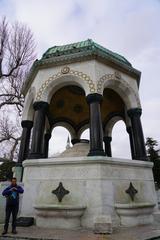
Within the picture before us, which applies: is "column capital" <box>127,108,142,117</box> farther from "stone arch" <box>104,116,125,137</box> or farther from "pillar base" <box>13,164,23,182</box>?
"pillar base" <box>13,164,23,182</box>

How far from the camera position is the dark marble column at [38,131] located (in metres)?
7.02

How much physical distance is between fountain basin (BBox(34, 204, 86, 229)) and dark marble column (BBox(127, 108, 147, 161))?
3.29m

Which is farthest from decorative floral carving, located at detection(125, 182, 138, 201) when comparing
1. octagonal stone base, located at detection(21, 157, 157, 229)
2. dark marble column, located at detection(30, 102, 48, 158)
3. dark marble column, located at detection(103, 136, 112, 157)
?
dark marble column, located at detection(103, 136, 112, 157)

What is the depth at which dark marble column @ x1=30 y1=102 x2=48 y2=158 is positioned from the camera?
702 centimetres

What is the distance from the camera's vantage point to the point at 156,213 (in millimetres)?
7145

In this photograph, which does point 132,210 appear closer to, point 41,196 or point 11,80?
point 41,196

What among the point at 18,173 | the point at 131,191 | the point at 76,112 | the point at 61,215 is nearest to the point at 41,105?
the point at 18,173

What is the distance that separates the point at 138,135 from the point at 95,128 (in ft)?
6.97

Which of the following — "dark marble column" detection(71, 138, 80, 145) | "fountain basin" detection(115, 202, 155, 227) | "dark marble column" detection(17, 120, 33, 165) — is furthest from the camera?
"dark marble column" detection(71, 138, 80, 145)

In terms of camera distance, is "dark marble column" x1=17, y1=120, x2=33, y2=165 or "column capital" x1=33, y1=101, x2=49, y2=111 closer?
"column capital" x1=33, y1=101, x2=49, y2=111

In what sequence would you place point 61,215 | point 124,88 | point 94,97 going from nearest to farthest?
point 61,215 → point 94,97 → point 124,88

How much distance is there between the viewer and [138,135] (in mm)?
7840

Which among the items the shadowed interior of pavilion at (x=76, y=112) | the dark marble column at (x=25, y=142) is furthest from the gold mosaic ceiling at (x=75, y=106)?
the dark marble column at (x=25, y=142)

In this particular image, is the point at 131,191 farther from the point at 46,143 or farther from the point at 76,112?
the point at 76,112
